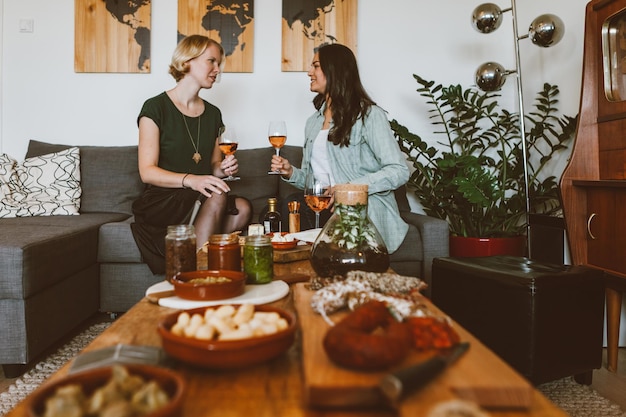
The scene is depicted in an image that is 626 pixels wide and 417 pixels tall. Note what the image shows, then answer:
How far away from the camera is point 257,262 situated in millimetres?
1178

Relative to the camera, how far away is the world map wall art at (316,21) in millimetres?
3406

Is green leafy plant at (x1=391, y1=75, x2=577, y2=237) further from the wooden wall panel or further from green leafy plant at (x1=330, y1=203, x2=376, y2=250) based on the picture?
green leafy plant at (x1=330, y1=203, x2=376, y2=250)

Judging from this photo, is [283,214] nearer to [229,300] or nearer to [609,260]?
[609,260]

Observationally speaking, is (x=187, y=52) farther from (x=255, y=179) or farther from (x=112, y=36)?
(x=112, y=36)

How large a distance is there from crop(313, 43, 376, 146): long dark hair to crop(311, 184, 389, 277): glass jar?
1177 mm

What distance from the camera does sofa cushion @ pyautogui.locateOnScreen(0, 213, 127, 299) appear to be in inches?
71.4

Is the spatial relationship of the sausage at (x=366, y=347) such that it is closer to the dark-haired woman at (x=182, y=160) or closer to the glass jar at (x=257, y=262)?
the glass jar at (x=257, y=262)

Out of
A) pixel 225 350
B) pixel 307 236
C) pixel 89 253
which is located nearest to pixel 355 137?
pixel 307 236

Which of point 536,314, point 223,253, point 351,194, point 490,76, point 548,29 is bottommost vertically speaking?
point 536,314

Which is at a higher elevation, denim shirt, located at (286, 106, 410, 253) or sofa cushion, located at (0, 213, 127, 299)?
denim shirt, located at (286, 106, 410, 253)

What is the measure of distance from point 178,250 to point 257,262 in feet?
0.60

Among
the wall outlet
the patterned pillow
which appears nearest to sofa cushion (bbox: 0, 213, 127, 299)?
the patterned pillow

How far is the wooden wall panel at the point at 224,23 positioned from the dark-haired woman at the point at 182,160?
789 millimetres

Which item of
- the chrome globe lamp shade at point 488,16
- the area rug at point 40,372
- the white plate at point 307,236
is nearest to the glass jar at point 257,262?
the white plate at point 307,236
